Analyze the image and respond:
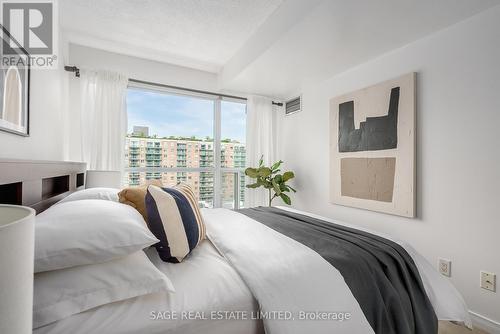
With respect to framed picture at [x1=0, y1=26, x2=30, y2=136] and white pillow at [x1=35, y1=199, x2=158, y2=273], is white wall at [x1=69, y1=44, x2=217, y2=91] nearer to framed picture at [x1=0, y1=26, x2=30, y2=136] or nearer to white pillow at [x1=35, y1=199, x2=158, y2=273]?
framed picture at [x1=0, y1=26, x2=30, y2=136]

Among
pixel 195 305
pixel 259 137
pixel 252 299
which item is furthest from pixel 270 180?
pixel 195 305

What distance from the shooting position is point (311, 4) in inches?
73.2

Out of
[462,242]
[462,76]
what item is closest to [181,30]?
[462,76]

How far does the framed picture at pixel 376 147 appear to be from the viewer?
2193mm

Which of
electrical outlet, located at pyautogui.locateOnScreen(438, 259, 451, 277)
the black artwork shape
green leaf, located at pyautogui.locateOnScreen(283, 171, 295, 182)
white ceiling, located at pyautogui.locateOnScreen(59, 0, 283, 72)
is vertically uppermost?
white ceiling, located at pyautogui.locateOnScreen(59, 0, 283, 72)

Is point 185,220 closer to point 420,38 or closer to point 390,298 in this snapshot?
point 390,298

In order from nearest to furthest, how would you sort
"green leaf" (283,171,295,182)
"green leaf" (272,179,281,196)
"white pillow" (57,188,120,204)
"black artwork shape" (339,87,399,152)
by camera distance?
"white pillow" (57,188,120,204) < "black artwork shape" (339,87,399,152) < "green leaf" (272,179,281,196) < "green leaf" (283,171,295,182)

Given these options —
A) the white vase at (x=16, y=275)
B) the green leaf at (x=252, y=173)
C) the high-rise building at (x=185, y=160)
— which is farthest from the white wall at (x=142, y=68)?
the white vase at (x=16, y=275)

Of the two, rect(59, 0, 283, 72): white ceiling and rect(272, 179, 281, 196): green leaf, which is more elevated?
rect(59, 0, 283, 72): white ceiling

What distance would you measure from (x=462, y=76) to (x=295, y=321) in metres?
2.21

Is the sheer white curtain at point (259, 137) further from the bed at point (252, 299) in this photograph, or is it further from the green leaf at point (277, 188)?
the bed at point (252, 299)

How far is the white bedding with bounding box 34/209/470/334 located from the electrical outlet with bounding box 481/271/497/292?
804mm

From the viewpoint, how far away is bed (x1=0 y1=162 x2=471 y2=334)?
745 millimetres

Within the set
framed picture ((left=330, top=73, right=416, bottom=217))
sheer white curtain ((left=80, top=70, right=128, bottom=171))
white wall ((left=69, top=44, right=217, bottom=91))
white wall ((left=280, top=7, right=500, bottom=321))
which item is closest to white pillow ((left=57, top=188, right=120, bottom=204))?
sheer white curtain ((left=80, top=70, right=128, bottom=171))
